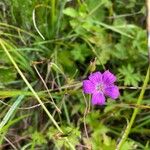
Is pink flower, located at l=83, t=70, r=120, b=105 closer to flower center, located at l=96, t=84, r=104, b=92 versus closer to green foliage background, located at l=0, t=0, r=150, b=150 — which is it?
flower center, located at l=96, t=84, r=104, b=92

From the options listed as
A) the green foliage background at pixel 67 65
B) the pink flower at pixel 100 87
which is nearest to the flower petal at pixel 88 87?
the pink flower at pixel 100 87

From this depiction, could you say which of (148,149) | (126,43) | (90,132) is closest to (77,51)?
(126,43)

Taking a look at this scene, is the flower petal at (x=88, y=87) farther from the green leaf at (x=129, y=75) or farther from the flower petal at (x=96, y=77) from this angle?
the green leaf at (x=129, y=75)

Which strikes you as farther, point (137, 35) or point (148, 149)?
point (137, 35)

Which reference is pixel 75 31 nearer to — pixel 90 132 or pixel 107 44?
pixel 107 44

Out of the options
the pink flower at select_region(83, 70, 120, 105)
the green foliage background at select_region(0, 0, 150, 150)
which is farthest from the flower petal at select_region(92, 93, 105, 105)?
the green foliage background at select_region(0, 0, 150, 150)

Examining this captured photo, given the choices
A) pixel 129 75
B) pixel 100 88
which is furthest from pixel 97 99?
pixel 129 75

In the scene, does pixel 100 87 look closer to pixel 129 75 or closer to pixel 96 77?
pixel 96 77
